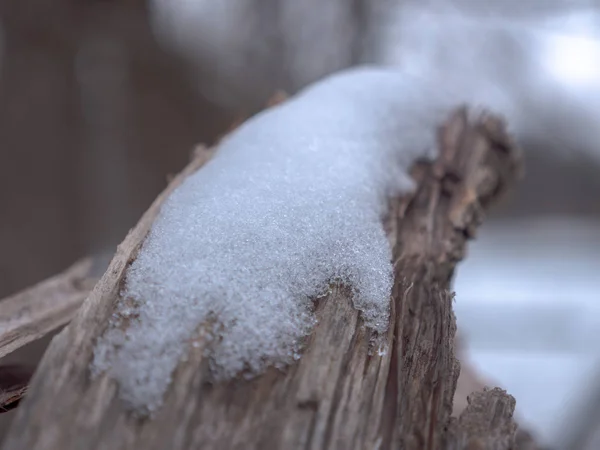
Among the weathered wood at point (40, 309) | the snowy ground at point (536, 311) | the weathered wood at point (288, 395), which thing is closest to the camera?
the weathered wood at point (288, 395)

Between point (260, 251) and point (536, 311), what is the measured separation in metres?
2.36

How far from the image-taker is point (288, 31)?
2.71 m

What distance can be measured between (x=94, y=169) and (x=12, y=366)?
5.70 feet

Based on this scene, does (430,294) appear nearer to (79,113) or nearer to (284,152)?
(284,152)

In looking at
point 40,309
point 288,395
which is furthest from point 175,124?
point 288,395

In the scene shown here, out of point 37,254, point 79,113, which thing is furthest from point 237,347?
point 79,113

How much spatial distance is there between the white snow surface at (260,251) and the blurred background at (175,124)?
3.47 feet

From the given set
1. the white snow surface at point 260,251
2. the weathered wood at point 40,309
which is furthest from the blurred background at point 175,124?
the white snow surface at point 260,251

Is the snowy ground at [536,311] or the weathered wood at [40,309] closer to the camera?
the weathered wood at [40,309]

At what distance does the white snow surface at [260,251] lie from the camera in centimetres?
41

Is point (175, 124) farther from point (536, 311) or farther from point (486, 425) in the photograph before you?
point (486, 425)

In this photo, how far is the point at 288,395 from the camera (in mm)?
394

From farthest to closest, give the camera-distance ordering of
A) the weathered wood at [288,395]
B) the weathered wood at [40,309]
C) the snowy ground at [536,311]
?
1. the snowy ground at [536,311]
2. the weathered wood at [40,309]
3. the weathered wood at [288,395]

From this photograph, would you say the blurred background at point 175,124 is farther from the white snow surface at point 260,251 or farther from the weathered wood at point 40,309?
the white snow surface at point 260,251
